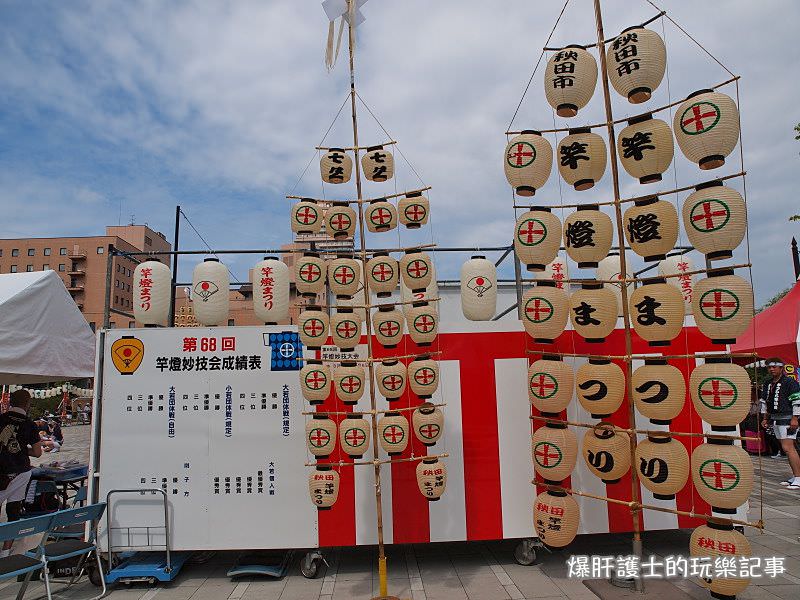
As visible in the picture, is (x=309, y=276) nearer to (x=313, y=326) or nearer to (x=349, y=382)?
(x=313, y=326)

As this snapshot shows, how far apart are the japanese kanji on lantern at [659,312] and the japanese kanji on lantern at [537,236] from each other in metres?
0.88

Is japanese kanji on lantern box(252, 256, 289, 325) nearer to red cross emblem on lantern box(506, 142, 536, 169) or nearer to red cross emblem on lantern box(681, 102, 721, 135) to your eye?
red cross emblem on lantern box(506, 142, 536, 169)

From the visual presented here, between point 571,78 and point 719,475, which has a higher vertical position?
point 571,78

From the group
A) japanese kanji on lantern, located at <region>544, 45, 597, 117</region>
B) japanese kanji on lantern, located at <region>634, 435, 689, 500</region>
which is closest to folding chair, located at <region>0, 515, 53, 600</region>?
japanese kanji on lantern, located at <region>634, 435, 689, 500</region>

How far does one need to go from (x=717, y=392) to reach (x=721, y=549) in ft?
3.91

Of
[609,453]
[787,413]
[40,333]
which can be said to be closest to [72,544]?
[40,333]

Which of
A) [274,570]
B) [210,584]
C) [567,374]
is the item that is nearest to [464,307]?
[567,374]

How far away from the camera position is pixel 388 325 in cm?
495

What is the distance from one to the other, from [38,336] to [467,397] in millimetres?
4960

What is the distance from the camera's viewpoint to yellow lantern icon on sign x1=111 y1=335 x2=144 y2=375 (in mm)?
5703

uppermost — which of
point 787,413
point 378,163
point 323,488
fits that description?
point 378,163

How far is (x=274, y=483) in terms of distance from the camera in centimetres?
548

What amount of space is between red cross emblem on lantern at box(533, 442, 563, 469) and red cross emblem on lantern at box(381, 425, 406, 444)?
1.30 meters

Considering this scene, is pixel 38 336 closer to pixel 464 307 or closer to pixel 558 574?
pixel 464 307
